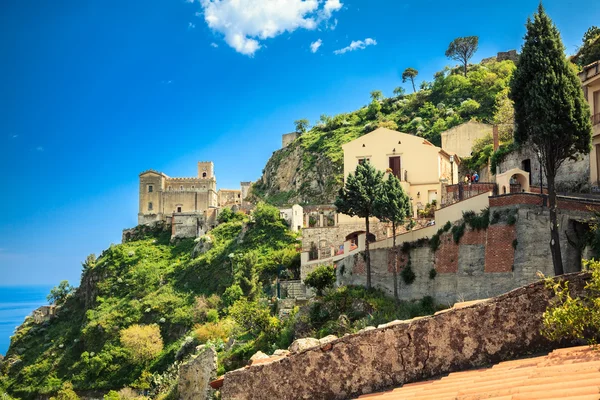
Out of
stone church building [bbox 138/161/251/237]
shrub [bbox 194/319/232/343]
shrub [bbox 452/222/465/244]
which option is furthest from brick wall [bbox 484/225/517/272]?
stone church building [bbox 138/161/251/237]

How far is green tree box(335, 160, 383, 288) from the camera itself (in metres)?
31.4

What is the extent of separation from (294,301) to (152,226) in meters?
44.3

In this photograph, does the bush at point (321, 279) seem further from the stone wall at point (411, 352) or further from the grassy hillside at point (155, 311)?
the stone wall at point (411, 352)

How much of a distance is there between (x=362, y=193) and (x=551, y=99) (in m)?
13.5

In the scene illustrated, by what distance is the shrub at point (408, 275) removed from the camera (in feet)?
94.3

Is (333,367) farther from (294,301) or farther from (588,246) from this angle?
(294,301)

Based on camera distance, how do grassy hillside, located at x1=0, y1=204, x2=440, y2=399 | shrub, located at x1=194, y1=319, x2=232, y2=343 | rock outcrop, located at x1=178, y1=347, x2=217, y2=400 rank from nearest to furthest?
rock outcrop, located at x1=178, y1=347, x2=217, y2=400 < shrub, located at x1=194, y1=319, x2=232, y2=343 < grassy hillside, located at x1=0, y1=204, x2=440, y2=399

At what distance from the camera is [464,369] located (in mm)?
8289

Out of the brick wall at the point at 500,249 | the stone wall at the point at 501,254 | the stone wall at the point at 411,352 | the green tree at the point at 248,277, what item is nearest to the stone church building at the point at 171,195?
the green tree at the point at 248,277

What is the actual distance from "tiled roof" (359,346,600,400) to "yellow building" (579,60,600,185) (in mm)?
20131

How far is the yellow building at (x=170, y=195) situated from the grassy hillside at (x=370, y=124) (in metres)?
7.76

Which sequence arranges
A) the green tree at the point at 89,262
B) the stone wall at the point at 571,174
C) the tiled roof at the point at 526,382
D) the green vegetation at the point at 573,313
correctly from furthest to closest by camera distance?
the green tree at the point at 89,262
the stone wall at the point at 571,174
the green vegetation at the point at 573,313
the tiled roof at the point at 526,382

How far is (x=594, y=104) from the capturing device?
25.3 metres

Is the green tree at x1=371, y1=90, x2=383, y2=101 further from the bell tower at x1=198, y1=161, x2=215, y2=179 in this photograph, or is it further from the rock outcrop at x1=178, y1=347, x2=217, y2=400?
the rock outcrop at x1=178, y1=347, x2=217, y2=400
